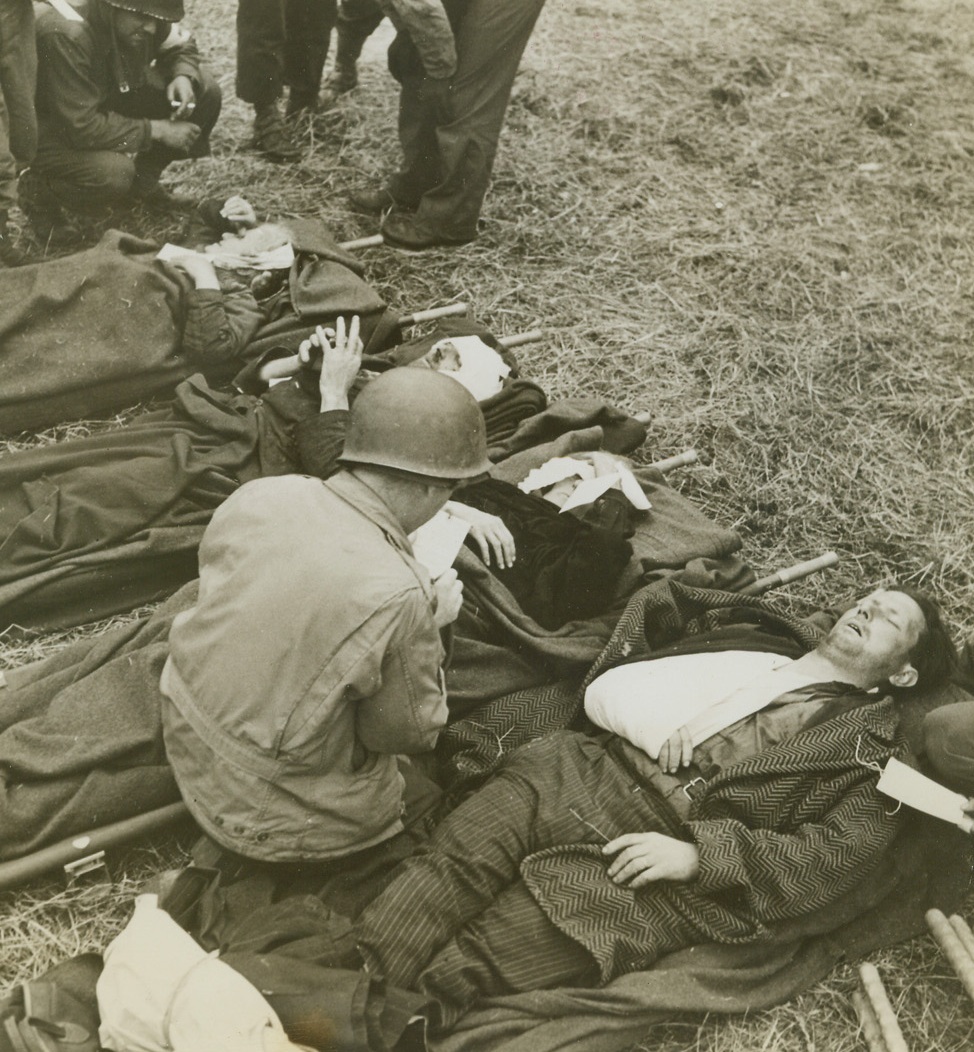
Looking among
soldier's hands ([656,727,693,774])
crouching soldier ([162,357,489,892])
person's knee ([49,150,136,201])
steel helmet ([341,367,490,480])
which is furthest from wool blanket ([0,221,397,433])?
soldier's hands ([656,727,693,774])

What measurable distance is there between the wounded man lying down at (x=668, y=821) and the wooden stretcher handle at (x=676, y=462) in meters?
1.34

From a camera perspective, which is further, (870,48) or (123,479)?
(870,48)

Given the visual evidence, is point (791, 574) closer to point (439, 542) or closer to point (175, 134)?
point (439, 542)

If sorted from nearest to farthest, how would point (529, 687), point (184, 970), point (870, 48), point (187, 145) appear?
point (184, 970)
point (529, 687)
point (187, 145)
point (870, 48)

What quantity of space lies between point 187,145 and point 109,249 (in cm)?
172

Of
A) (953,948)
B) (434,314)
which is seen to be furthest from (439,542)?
(953,948)

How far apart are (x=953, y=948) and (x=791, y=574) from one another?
5.91 feet

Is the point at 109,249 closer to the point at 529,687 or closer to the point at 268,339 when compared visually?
the point at 268,339

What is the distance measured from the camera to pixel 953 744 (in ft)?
12.4

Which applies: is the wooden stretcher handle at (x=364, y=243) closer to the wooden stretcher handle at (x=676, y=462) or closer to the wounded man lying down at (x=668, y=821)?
the wooden stretcher handle at (x=676, y=462)

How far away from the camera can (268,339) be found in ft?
17.5

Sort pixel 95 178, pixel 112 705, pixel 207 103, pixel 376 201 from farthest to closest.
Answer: pixel 376 201
pixel 207 103
pixel 95 178
pixel 112 705

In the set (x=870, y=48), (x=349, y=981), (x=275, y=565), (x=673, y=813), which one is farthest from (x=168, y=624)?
(x=870, y=48)

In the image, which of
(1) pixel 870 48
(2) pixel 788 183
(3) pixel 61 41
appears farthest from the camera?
(1) pixel 870 48
